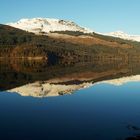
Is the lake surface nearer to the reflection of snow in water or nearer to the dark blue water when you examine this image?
the dark blue water

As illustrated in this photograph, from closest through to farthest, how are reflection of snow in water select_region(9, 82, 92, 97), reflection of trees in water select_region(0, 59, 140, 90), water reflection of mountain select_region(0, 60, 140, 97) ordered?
reflection of snow in water select_region(9, 82, 92, 97)
water reflection of mountain select_region(0, 60, 140, 97)
reflection of trees in water select_region(0, 59, 140, 90)

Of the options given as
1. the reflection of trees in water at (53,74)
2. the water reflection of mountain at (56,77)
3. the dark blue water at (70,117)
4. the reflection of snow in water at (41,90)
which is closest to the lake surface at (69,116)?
the dark blue water at (70,117)

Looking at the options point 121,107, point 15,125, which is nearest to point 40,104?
point 121,107

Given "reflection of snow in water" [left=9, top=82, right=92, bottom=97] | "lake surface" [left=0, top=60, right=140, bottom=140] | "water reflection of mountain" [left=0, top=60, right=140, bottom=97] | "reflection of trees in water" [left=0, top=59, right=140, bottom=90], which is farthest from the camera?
"reflection of trees in water" [left=0, top=59, right=140, bottom=90]

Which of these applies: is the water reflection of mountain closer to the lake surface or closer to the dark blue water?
the lake surface

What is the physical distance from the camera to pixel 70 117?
125 feet

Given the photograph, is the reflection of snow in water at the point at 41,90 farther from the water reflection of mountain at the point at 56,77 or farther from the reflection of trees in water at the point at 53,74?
the reflection of trees in water at the point at 53,74

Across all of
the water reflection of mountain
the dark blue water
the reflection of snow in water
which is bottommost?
the dark blue water

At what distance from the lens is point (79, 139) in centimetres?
2944

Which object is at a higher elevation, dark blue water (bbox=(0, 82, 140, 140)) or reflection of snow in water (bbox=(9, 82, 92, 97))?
reflection of snow in water (bbox=(9, 82, 92, 97))

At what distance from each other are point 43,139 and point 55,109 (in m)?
13.8

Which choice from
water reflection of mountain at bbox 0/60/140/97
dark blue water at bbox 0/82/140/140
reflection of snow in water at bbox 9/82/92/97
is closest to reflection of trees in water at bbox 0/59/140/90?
water reflection of mountain at bbox 0/60/140/97

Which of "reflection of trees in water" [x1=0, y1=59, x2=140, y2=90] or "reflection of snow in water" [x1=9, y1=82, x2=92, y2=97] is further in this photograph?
"reflection of trees in water" [x1=0, y1=59, x2=140, y2=90]

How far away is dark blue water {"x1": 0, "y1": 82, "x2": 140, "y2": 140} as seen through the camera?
101 feet
